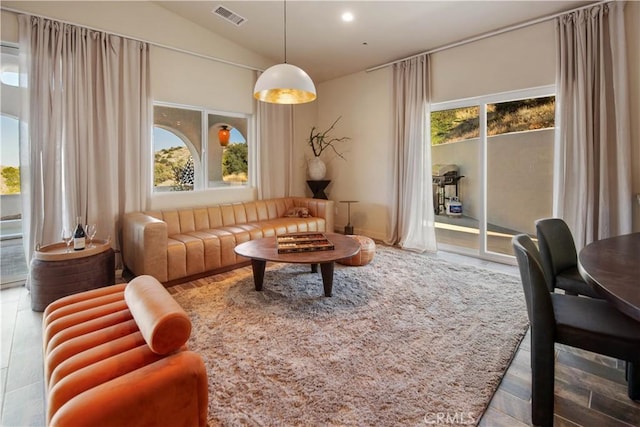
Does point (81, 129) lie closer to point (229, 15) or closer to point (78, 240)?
point (78, 240)

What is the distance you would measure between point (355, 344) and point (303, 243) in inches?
47.3

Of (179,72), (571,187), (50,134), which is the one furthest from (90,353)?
(571,187)

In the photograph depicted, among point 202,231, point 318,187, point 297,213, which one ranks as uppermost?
point 318,187

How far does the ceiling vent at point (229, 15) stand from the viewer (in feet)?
12.7

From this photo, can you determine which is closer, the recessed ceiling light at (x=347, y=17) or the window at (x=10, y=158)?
the window at (x=10, y=158)

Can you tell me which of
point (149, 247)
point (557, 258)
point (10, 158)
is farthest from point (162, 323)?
point (10, 158)

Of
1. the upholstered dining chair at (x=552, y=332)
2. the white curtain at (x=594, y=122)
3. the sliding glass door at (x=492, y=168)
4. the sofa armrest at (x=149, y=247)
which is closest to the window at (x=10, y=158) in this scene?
the sofa armrest at (x=149, y=247)

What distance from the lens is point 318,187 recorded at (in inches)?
228

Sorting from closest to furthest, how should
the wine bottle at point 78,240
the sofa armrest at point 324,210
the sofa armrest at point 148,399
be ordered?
the sofa armrest at point 148,399, the wine bottle at point 78,240, the sofa armrest at point 324,210

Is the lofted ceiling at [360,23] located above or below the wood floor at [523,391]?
above

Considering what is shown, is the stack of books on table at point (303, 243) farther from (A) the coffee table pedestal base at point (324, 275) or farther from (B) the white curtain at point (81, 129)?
(B) the white curtain at point (81, 129)

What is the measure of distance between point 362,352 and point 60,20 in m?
4.24

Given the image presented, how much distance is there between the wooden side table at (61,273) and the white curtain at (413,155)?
385 cm

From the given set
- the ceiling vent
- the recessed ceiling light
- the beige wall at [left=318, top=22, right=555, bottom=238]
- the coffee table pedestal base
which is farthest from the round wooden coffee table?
the ceiling vent
